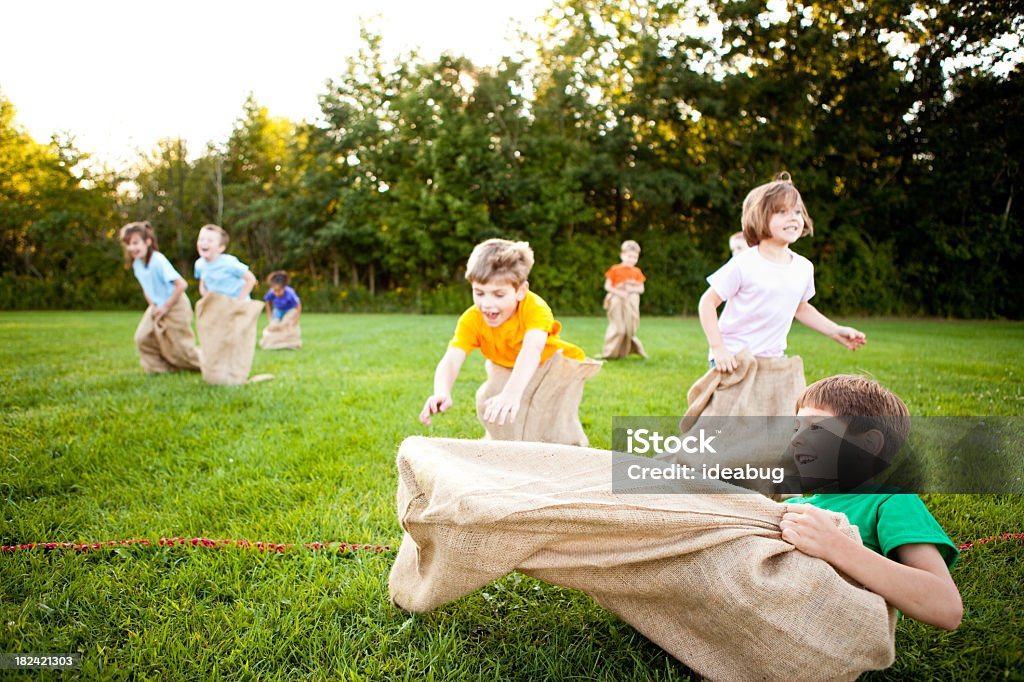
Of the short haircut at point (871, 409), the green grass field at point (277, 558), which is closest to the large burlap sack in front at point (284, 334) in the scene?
the green grass field at point (277, 558)

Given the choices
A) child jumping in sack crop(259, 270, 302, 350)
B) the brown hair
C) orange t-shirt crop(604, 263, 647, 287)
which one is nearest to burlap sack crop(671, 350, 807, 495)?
the brown hair

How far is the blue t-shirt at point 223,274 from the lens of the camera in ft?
24.0

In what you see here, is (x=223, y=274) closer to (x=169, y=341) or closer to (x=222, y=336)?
(x=169, y=341)

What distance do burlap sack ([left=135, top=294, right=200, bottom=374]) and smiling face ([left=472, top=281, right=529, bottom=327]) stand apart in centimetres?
501

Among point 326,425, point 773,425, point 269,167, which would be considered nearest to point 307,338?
point 326,425

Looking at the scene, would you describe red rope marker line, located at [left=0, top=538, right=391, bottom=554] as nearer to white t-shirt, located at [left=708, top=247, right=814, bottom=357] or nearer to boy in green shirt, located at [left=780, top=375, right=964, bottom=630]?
boy in green shirt, located at [left=780, top=375, right=964, bottom=630]

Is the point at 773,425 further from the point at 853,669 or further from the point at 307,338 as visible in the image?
the point at 307,338

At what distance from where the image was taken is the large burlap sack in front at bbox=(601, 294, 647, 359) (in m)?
9.19

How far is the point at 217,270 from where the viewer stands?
7.35 metres

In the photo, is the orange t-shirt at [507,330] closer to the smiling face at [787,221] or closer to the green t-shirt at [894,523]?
the smiling face at [787,221]

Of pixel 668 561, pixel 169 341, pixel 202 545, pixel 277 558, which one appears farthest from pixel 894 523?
pixel 169 341

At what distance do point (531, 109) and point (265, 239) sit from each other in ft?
41.4

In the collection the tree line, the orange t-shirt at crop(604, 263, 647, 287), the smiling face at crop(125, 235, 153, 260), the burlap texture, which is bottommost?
the burlap texture

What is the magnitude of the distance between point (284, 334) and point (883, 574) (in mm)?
10766
